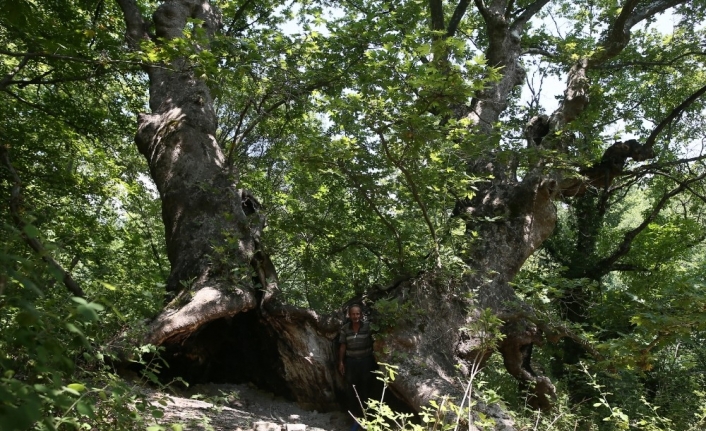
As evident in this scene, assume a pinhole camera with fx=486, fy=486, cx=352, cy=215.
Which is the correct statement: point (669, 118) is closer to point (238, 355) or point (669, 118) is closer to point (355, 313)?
point (355, 313)

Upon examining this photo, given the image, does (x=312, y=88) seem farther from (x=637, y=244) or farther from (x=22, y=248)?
(x=637, y=244)

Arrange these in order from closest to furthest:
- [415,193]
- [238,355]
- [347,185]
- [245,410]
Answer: [245,410] → [415,193] → [238,355] → [347,185]

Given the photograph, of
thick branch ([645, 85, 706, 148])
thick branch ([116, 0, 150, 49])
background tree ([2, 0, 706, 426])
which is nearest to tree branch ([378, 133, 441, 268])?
background tree ([2, 0, 706, 426])

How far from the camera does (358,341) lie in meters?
6.10

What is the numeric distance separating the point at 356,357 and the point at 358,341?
0.65 ft

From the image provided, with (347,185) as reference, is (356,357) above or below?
below

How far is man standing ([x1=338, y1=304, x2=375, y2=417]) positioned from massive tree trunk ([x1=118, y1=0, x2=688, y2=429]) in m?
0.18

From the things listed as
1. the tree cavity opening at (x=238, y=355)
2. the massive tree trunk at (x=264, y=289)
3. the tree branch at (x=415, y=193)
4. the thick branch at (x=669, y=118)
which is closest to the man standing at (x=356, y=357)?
the massive tree trunk at (x=264, y=289)

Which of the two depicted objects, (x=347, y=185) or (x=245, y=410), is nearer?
(x=245, y=410)

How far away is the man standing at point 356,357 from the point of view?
602cm

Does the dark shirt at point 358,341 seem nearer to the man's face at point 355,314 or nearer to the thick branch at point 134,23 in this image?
the man's face at point 355,314

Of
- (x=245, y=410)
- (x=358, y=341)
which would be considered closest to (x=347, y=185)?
(x=358, y=341)

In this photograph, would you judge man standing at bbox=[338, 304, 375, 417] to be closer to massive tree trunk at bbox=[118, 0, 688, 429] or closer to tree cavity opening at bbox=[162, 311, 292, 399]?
massive tree trunk at bbox=[118, 0, 688, 429]

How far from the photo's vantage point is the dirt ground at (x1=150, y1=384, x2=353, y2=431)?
4.39 meters
